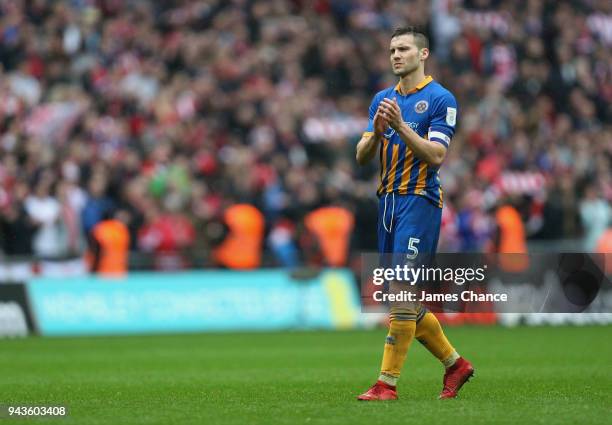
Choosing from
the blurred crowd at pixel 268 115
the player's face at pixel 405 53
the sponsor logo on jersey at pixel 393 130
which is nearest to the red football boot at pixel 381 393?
the sponsor logo on jersey at pixel 393 130

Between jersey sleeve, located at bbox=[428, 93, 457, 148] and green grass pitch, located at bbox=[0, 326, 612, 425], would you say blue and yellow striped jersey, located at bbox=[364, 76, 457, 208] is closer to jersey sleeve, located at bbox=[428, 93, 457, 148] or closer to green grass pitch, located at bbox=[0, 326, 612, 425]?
jersey sleeve, located at bbox=[428, 93, 457, 148]

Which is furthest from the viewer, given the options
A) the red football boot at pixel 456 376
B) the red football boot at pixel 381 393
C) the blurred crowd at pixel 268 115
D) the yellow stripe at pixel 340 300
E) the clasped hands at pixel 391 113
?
the blurred crowd at pixel 268 115

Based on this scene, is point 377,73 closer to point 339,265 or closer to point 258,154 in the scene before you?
point 258,154

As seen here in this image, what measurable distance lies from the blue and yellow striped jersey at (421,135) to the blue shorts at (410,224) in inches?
2.3

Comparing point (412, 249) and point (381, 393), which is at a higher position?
point (412, 249)

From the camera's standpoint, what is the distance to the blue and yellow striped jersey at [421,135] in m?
8.94

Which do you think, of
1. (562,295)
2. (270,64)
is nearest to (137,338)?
(562,295)

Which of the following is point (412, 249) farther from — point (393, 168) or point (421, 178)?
point (393, 168)

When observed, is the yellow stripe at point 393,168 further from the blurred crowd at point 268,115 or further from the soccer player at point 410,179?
the blurred crowd at point 268,115

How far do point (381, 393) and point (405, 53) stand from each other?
2.47 meters

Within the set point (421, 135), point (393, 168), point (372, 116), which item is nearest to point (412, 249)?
point (393, 168)

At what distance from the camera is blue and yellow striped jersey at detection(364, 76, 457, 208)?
29.3 ft

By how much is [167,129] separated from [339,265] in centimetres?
411

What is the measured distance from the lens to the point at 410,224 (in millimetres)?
8883
